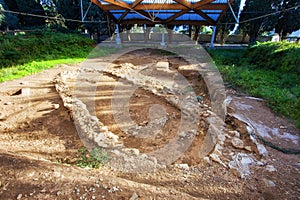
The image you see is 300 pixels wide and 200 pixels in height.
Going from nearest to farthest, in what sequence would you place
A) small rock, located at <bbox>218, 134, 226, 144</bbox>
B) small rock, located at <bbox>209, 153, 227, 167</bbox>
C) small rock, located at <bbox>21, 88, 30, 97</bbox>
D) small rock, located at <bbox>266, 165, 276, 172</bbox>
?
small rock, located at <bbox>266, 165, 276, 172</bbox> → small rock, located at <bbox>209, 153, 227, 167</bbox> → small rock, located at <bbox>218, 134, 226, 144</bbox> → small rock, located at <bbox>21, 88, 30, 97</bbox>

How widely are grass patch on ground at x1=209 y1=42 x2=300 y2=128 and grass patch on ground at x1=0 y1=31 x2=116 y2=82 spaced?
30.4 feet

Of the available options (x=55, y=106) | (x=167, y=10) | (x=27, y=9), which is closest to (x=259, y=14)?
(x=167, y=10)

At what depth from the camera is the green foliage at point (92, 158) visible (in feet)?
8.71

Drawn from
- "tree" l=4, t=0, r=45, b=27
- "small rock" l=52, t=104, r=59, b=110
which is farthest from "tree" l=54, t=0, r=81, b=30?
"small rock" l=52, t=104, r=59, b=110

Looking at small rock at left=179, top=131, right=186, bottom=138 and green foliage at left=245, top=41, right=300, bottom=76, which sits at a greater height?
green foliage at left=245, top=41, right=300, bottom=76

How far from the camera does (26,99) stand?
16.9 ft

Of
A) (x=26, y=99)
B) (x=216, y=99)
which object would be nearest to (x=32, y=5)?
(x=26, y=99)

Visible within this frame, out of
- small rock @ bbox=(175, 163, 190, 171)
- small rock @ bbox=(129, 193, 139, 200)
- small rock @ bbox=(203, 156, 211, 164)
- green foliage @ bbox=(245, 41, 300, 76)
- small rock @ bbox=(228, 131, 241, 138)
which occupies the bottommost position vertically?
small rock @ bbox=(203, 156, 211, 164)

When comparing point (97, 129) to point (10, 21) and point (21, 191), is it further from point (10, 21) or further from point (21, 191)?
point (10, 21)

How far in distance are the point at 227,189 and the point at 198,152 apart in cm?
96

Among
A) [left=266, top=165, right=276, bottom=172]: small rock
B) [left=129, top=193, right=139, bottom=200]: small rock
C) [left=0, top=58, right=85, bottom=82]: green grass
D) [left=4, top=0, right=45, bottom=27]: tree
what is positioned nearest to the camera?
Answer: [left=129, top=193, right=139, bottom=200]: small rock

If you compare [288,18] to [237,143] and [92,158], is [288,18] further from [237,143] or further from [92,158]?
[92,158]

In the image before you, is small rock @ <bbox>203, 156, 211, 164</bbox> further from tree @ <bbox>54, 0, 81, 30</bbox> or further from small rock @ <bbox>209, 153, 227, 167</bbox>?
tree @ <bbox>54, 0, 81, 30</bbox>

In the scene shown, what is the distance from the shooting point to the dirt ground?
6.35 ft
